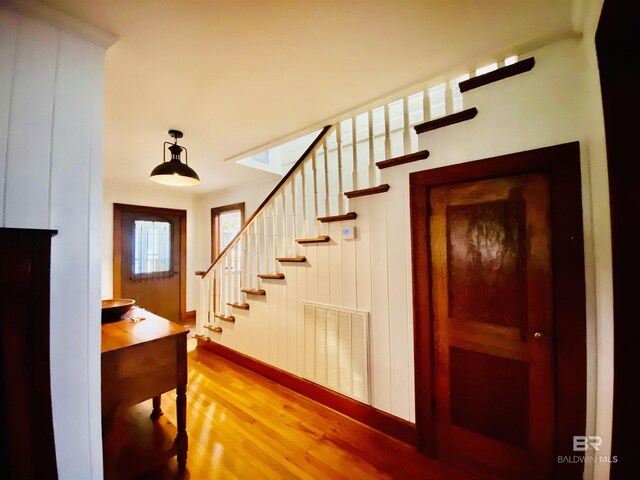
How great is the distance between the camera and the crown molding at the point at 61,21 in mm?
1068

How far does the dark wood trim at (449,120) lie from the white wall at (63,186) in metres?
1.84

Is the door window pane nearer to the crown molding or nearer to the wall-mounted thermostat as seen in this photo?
the crown molding

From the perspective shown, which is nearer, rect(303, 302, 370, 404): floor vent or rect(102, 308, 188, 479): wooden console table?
rect(102, 308, 188, 479): wooden console table

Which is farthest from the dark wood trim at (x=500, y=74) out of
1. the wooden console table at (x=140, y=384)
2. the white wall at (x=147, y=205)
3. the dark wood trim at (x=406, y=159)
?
the white wall at (x=147, y=205)

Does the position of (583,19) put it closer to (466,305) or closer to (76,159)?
(466,305)

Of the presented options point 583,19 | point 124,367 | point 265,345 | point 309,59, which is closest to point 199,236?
point 265,345

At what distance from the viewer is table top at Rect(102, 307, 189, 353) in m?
1.36

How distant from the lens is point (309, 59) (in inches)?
58.2

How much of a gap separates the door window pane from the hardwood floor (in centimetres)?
289

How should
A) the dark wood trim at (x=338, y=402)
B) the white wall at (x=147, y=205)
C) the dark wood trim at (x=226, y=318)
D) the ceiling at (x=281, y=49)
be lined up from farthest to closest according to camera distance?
the white wall at (x=147, y=205)
the dark wood trim at (x=226, y=318)
the dark wood trim at (x=338, y=402)
the ceiling at (x=281, y=49)

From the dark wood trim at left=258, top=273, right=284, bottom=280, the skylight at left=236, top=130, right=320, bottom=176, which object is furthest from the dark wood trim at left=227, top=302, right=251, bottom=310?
the skylight at left=236, top=130, right=320, bottom=176

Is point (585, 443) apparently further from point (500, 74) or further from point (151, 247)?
point (151, 247)

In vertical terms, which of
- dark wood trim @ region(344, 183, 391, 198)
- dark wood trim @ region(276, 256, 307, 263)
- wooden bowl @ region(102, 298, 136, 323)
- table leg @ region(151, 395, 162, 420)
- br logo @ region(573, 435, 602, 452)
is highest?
dark wood trim @ region(344, 183, 391, 198)

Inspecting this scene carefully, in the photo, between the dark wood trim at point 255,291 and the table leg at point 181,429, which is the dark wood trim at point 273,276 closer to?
the dark wood trim at point 255,291
